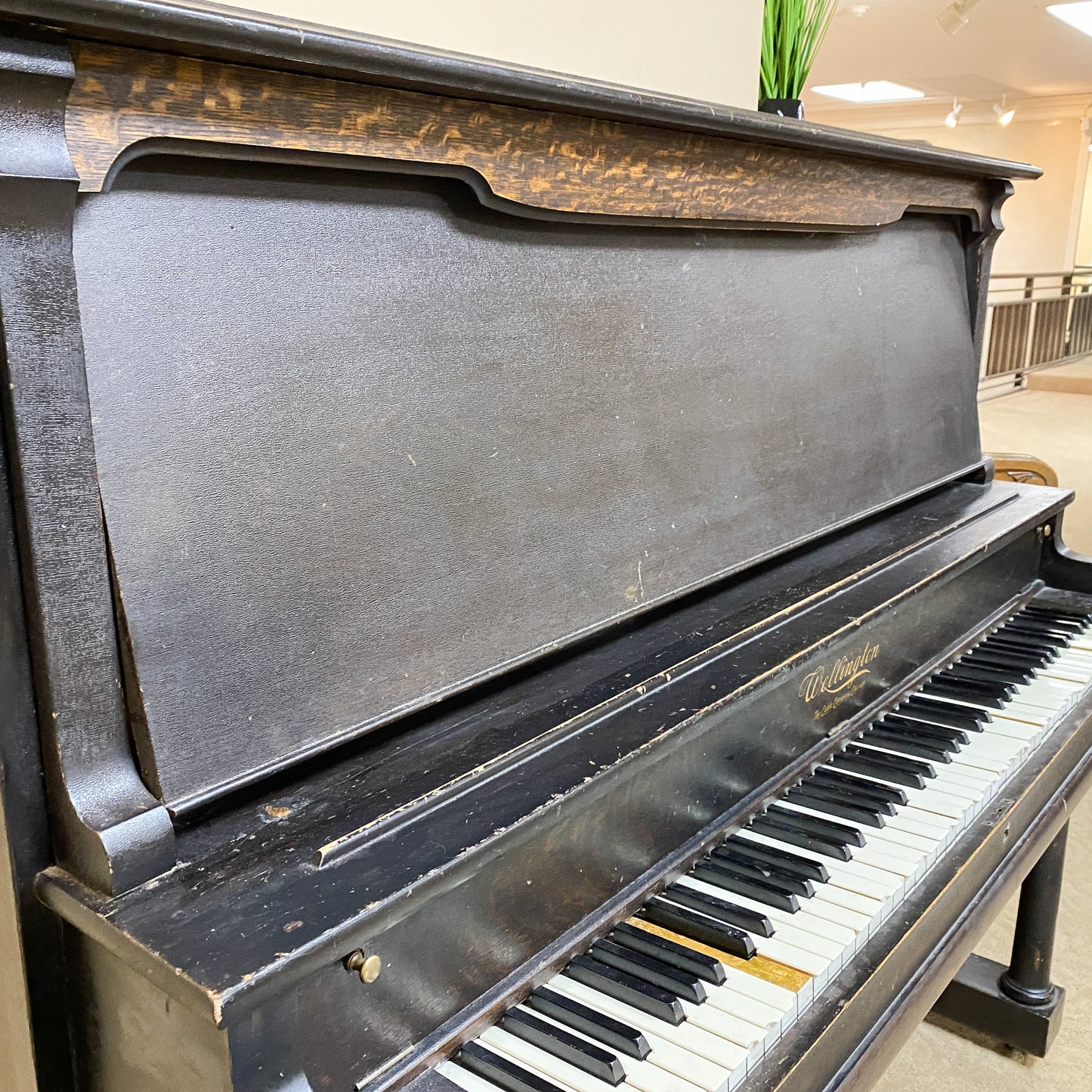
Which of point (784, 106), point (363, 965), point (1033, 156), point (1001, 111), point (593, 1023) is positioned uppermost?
point (1001, 111)

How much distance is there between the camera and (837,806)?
3.98ft

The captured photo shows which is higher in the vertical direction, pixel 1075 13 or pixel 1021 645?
pixel 1075 13

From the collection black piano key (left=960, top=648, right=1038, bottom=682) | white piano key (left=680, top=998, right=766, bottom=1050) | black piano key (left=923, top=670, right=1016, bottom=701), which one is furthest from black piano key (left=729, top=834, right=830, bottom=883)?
black piano key (left=960, top=648, right=1038, bottom=682)

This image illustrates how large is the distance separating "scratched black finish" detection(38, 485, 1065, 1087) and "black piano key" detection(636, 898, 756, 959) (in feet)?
0.11

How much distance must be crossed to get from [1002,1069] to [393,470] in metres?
1.80

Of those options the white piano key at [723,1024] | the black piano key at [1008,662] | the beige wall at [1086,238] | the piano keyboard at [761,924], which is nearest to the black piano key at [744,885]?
the piano keyboard at [761,924]

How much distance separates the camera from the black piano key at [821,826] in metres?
1.15

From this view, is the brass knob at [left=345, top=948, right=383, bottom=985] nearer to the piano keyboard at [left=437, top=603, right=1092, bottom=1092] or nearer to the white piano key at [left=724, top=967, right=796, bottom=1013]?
the piano keyboard at [left=437, top=603, right=1092, bottom=1092]

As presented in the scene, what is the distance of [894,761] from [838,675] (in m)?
0.14

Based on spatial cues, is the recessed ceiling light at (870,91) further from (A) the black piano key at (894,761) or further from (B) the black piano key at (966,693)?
(A) the black piano key at (894,761)

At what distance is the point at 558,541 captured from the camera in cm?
107

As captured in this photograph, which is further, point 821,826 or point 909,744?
point 909,744

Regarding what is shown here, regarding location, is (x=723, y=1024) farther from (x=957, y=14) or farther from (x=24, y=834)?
(x=957, y=14)

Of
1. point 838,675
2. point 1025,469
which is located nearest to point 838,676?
point 838,675
